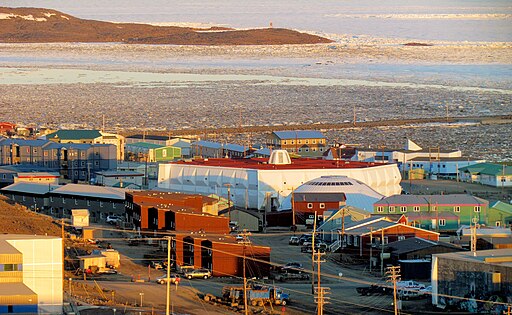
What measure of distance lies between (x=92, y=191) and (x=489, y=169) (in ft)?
21.9

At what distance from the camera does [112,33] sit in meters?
79.6

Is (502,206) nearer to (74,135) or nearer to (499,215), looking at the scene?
(499,215)

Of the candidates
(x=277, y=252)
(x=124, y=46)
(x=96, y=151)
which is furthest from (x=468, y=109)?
(x=124, y=46)

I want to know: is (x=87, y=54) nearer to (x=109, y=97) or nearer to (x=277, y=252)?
(x=109, y=97)

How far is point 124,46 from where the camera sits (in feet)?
238

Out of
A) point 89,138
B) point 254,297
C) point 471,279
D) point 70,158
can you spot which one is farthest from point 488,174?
point 254,297

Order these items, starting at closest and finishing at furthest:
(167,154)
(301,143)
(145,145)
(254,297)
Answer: (254,297) < (167,154) < (145,145) < (301,143)

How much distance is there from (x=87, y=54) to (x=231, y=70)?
13.5 metres

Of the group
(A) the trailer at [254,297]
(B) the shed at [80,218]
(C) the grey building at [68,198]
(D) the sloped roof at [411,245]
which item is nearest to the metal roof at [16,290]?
(A) the trailer at [254,297]

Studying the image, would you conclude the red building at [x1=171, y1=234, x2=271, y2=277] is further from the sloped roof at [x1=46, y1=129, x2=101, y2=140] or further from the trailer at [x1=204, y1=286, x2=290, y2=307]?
the sloped roof at [x1=46, y1=129, x2=101, y2=140]

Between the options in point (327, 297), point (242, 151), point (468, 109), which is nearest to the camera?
point (327, 297)

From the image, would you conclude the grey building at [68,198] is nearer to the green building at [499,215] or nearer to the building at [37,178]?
the building at [37,178]

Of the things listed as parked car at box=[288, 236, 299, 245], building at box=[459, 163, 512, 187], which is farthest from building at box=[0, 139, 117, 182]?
parked car at box=[288, 236, 299, 245]

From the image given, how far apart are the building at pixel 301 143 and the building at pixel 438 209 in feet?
27.1
